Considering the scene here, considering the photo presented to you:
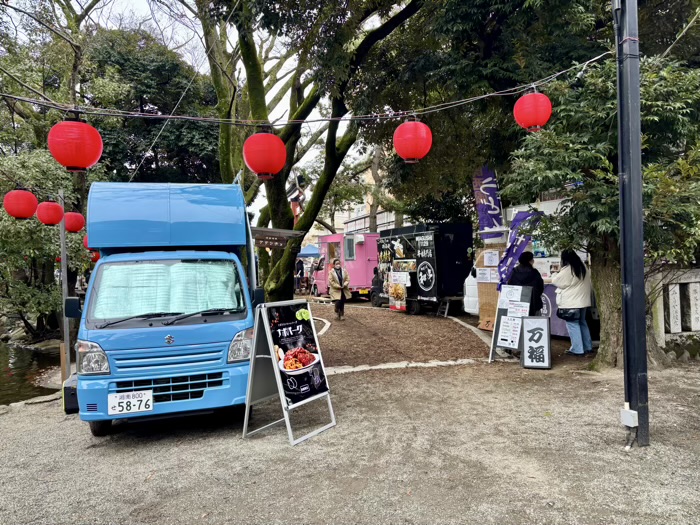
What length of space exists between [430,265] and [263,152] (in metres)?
7.62

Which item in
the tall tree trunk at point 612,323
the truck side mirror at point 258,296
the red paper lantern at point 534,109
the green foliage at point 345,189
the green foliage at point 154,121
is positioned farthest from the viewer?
the green foliage at point 345,189

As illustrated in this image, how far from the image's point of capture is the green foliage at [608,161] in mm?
5527

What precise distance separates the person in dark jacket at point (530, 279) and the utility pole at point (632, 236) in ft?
11.7

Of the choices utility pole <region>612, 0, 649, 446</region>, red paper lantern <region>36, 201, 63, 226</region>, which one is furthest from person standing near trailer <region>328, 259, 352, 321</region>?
utility pole <region>612, 0, 649, 446</region>

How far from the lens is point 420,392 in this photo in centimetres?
625

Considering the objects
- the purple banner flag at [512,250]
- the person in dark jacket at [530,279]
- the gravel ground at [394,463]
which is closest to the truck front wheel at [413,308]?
the purple banner flag at [512,250]

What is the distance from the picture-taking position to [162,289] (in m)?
5.06

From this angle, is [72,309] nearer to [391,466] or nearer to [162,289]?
[162,289]

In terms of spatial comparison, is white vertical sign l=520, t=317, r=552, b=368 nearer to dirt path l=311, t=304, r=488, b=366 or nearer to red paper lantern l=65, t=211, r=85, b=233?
dirt path l=311, t=304, r=488, b=366

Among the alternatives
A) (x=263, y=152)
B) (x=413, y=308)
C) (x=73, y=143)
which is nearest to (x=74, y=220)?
(x=73, y=143)

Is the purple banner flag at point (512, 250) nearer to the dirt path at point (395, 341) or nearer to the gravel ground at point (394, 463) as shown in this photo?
the dirt path at point (395, 341)

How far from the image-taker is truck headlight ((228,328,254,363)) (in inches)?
191

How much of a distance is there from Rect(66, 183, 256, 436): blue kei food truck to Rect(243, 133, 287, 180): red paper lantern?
0.65 metres

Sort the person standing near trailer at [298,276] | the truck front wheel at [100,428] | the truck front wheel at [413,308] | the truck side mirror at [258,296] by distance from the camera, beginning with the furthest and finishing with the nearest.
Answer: the person standing near trailer at [298,276] → the truck front wheel at [413,308] → the truck side mirror at [258,296] → the truck front wheel at [100,428]
